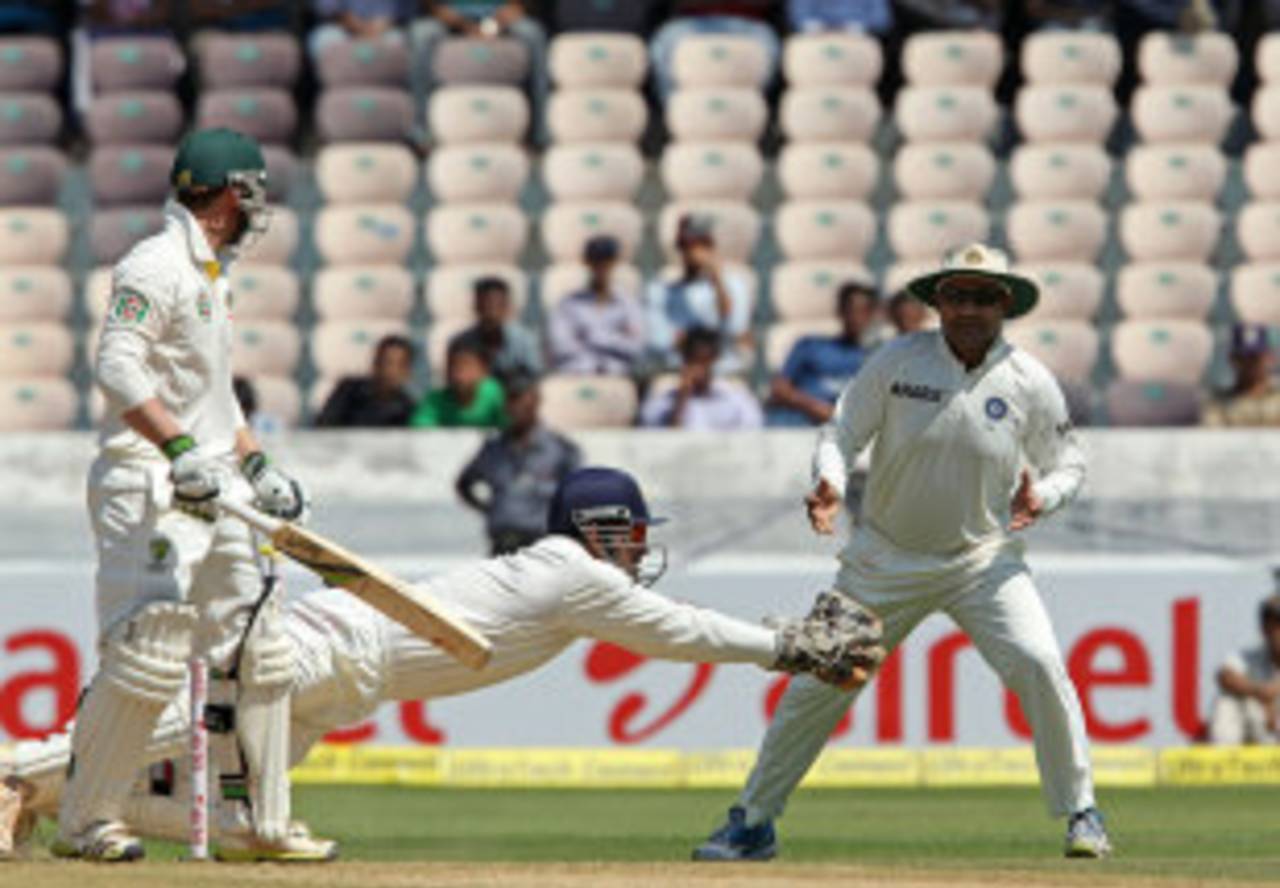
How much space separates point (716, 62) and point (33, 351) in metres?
3.47

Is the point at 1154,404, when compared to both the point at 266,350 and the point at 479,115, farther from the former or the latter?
the point at 266,350

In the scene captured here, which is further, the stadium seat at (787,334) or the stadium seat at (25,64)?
the stadium seat at (25,64)

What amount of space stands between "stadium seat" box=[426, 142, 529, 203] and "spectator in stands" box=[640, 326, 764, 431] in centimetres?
210

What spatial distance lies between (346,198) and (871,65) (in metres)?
2.55

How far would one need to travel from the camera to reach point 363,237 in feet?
51.6

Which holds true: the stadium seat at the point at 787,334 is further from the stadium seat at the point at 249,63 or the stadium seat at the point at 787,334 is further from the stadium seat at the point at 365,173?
the stadium seat at the point at 249,63

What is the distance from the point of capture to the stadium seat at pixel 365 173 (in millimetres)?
15938

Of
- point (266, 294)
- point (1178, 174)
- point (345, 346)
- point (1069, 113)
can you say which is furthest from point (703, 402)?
point (1178, 174)

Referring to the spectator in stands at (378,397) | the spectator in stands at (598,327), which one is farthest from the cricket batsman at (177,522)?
the spectator in stands at (598,327)

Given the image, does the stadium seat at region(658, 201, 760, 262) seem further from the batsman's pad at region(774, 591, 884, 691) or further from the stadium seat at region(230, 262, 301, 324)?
the batsman's pad at region(774, 591, 884, 691)

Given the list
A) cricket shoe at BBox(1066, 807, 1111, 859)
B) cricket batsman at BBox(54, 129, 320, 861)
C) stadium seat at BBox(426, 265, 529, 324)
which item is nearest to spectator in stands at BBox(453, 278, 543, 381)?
stadium seat at BBox(426, 265, 529, 324)

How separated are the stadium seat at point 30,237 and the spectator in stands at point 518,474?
3428 mm

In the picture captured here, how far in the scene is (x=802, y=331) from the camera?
15.0 metres

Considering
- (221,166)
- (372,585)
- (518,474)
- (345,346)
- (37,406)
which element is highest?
(221,166)
